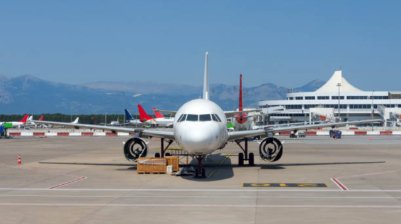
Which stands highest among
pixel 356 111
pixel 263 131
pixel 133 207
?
pixel 356 111

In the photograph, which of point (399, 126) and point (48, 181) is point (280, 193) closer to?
point (48, 181)

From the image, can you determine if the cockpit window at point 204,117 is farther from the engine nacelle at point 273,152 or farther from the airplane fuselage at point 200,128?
the engine nacelle at point 273,152

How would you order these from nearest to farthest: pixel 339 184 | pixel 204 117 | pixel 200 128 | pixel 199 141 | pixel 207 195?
pixel 207 195 < pixel 339 184 < pixel 199 141 < pixel 200 128 < pixel 204 117

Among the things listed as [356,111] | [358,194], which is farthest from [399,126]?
[358,194]

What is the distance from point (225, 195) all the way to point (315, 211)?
16.5 feet

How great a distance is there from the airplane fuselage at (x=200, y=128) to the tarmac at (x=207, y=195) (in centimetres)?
180

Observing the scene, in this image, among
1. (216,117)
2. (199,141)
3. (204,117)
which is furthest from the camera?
(216,117)

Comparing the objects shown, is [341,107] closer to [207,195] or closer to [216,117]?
[216,117]

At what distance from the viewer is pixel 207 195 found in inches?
923

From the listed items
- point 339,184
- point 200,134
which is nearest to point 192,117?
point 200,134

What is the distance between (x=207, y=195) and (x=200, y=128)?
6131 millimetres

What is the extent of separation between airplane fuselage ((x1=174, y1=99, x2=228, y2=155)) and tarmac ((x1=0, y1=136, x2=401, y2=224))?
180 cm

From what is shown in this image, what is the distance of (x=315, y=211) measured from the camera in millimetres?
19266

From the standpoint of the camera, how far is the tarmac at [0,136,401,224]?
18.4m
